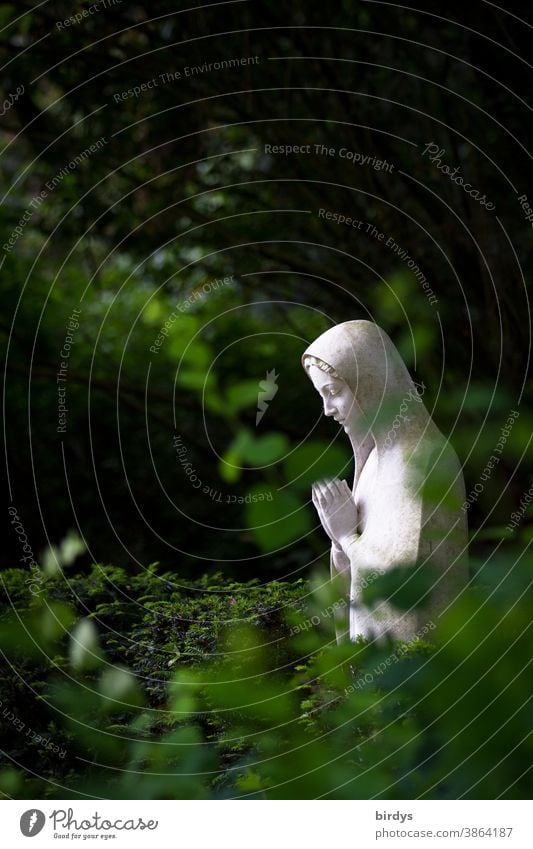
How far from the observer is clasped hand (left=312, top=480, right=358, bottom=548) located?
114 inches

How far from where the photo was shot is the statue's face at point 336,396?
283cm

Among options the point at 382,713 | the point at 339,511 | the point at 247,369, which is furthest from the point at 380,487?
the point at 247,369

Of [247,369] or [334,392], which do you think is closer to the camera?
[334,392]

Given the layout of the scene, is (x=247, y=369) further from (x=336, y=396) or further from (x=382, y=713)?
(x=382, y=713)

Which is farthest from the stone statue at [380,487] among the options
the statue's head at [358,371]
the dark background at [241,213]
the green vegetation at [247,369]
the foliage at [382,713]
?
the dark background at [241,213]

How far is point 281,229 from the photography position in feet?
20.7

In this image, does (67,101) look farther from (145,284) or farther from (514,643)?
(514,643)

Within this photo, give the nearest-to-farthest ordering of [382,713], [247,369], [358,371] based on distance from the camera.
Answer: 1. [382,713]
2. [358,371]
3. [247,369]

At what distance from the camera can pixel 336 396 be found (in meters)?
2.86

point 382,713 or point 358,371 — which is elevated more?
point 358,371

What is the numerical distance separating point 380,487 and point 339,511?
16cm

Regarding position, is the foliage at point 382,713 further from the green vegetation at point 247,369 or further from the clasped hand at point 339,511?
the clasped hand at point 339,511

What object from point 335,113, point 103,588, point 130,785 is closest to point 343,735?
point 130,785
